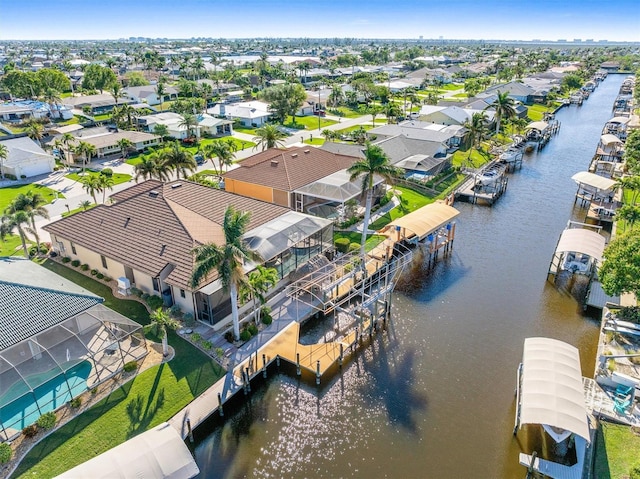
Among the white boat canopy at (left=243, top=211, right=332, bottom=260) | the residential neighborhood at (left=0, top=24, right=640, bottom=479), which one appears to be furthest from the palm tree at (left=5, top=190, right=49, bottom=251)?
the white boat canopy at (left=243, top=211, right=332, bottom=260)

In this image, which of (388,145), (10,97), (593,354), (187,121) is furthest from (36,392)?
(10,97)

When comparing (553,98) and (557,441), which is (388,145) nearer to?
(557,441)

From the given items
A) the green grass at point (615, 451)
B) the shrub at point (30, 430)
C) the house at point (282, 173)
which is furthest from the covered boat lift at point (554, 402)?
the house at point (282, 173)

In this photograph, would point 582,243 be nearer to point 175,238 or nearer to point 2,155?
point 175,238

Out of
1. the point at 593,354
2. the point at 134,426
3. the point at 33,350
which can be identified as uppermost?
the point at 33,350

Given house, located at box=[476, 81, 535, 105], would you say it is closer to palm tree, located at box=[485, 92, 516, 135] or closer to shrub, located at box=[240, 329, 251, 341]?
palm tree, located at box=[485, 92, 516, 135]

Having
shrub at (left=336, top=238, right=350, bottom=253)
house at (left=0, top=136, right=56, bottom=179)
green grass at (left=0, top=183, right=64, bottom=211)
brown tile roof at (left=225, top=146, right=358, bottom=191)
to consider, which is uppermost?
brown tile roof at (left=225, top=146, right=358, bottom=191)
